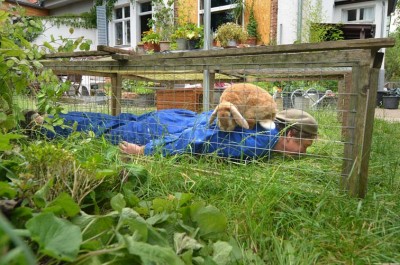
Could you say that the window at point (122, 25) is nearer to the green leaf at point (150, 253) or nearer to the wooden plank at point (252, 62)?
the wooden plank at point (252, 62)

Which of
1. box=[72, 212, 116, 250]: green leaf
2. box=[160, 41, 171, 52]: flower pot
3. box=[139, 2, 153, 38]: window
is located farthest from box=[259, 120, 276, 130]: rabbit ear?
box=[139, 2, 153, 38]: window

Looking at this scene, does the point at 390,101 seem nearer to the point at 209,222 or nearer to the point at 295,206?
the point at 295,206

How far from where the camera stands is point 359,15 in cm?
1241

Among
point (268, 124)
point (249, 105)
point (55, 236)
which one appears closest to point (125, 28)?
point (249, 105)

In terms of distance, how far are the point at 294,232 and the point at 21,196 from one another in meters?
0.84

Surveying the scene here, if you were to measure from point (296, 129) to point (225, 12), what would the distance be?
8.37 metres

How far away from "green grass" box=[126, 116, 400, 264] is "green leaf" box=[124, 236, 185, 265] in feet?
1.03

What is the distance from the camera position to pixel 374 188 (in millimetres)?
1688

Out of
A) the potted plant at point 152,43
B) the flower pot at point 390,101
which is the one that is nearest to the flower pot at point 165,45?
the potted plant at point 152,43

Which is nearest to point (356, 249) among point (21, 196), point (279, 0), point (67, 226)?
point (67, 226)

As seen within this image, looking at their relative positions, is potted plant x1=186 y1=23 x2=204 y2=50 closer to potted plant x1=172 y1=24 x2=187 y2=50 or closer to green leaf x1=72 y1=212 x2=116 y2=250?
potted plant x1=172 y1=24 x2=187 y2=50

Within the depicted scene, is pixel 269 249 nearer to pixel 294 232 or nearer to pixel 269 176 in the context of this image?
pixel 294 232

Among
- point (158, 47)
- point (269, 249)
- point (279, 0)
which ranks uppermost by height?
point (279, 0)

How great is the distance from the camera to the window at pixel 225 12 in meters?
9.46
